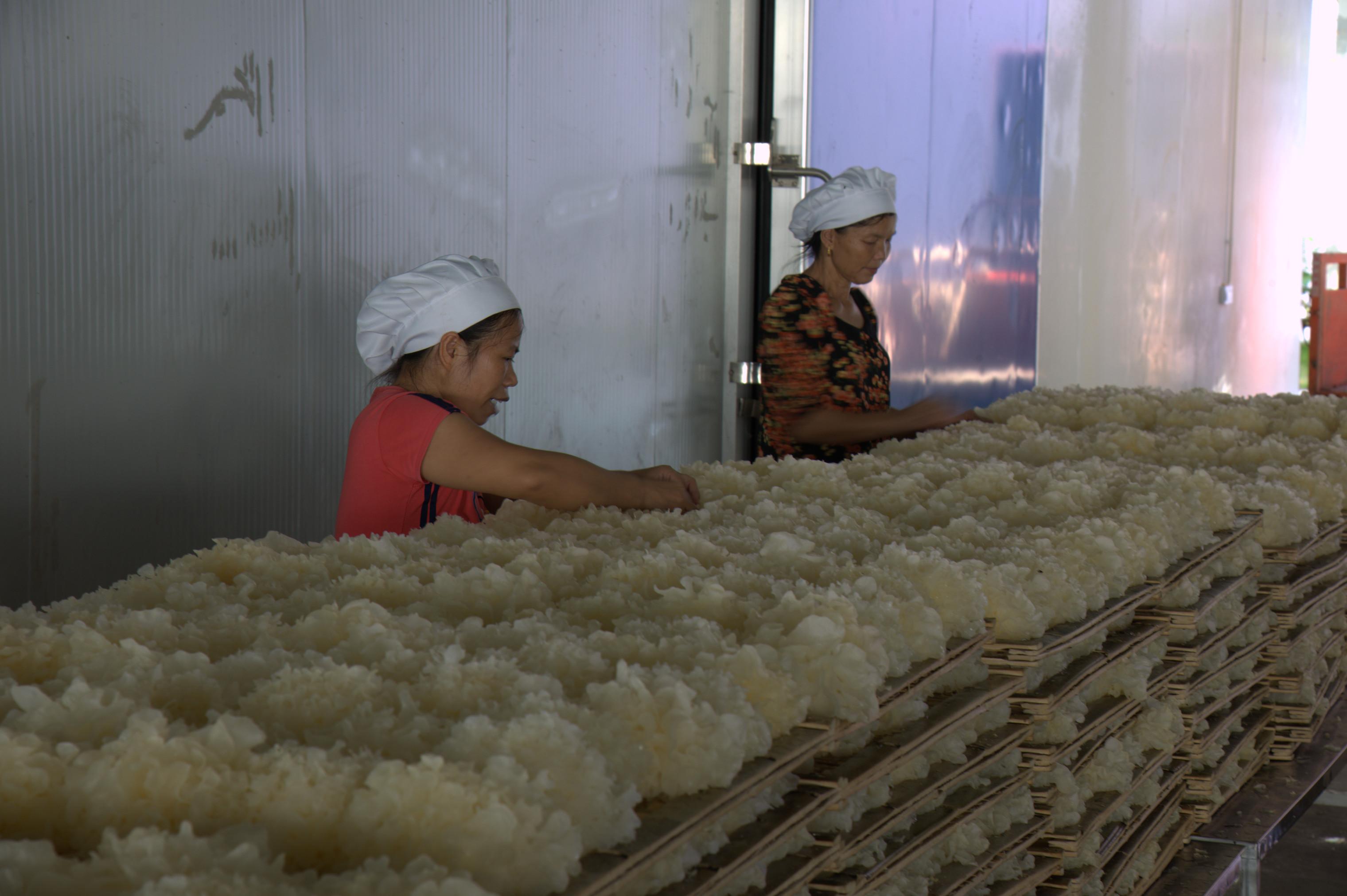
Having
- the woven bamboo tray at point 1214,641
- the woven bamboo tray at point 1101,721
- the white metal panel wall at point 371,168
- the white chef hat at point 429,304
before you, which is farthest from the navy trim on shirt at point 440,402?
the woven bamboo tray at point 1214,641

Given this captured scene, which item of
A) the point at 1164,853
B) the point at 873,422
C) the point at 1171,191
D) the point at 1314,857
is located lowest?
the point at 1314,857

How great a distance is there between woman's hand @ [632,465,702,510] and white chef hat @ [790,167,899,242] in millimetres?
1537

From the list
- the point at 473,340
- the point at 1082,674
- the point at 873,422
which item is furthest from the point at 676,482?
the point at 873,422

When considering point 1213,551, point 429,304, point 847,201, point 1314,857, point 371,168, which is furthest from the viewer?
point 1314,857

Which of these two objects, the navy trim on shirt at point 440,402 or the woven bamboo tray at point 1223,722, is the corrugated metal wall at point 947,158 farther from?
the navy trim on shirt at point 440,402

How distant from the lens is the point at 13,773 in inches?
28.1

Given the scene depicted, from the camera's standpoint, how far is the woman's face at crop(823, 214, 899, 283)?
10.2 feet

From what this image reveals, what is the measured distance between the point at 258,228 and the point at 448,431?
2.79 feet

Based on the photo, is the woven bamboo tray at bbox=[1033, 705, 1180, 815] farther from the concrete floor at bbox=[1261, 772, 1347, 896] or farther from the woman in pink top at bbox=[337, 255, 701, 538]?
the concrete floor at bbox=[1261, 772, 1347, 896]

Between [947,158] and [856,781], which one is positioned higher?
[947,158]

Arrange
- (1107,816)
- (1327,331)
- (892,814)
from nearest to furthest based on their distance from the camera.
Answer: (892,814) < (1107,816) < (1327,331)

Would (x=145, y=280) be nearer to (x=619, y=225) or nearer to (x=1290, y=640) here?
Result: (x=619, y=225)

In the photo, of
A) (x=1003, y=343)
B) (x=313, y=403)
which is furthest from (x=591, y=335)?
(x=1003, y=343)

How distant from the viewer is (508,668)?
85cm
